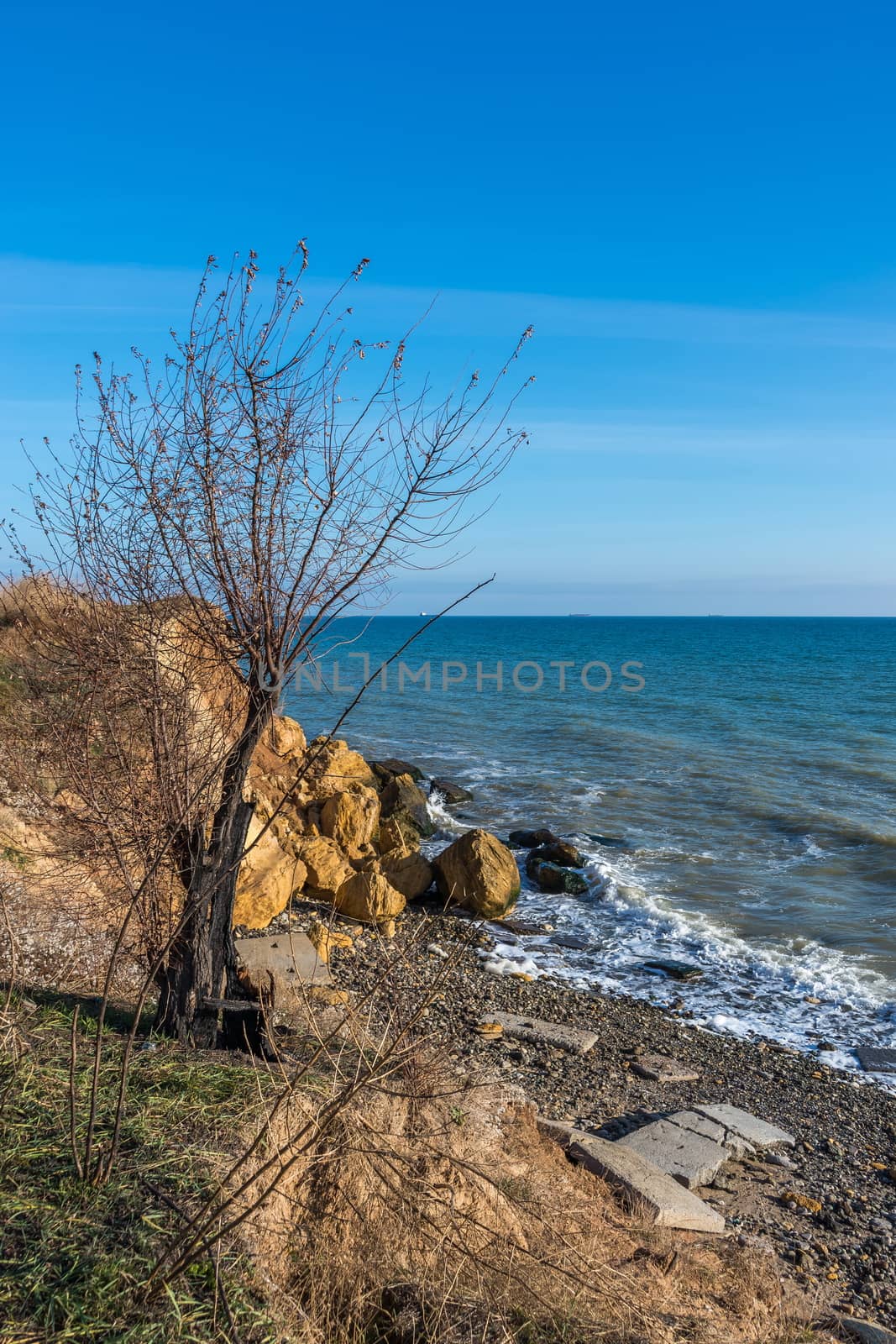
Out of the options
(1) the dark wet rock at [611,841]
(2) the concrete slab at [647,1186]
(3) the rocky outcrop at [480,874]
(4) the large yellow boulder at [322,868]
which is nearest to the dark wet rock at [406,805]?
(1) the dark wet rock at [611,841]

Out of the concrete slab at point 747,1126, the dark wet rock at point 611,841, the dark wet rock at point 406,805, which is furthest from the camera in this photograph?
the dark wet rock at point 406,805

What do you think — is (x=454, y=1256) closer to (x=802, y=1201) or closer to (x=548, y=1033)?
(x=802, y=1201)

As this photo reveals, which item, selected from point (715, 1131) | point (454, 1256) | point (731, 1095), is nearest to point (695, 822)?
point (731, 1095)

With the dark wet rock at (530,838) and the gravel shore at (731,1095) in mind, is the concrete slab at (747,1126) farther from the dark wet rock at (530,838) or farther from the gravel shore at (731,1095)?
the dark wet rock at (530,838)

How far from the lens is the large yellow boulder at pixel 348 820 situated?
50.8ft

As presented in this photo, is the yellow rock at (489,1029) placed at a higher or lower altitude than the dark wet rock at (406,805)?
lower

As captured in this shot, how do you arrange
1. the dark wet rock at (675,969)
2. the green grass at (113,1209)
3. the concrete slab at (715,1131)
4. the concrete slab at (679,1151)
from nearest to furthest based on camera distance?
the green grass at (113,1209) → the concrete slab at (679,1151) → the concrete slab at (715,1131) → the dark wet rock at (675,969)

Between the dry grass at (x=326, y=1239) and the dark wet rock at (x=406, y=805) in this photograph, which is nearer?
the dry grass at (x=326, y=1239)

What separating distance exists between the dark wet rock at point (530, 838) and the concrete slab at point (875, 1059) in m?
8.10

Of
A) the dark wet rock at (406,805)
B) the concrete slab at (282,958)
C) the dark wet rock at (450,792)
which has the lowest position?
the dark wet rock at (450,792)

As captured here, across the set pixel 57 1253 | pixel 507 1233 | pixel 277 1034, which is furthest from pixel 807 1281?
pixel 57 1253

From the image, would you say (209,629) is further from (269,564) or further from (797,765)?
(797,765)

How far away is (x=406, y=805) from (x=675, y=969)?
27.9 ft

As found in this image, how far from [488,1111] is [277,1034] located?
5.14ft
